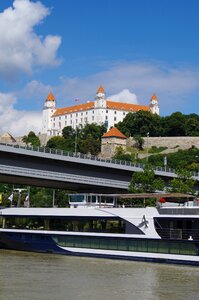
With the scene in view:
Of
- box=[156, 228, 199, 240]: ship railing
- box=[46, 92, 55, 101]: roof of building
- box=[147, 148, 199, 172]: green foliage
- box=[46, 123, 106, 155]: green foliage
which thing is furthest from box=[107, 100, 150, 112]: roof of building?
box=[156, 228, 199, 240]: ship railing

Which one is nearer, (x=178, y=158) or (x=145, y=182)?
(x=145, y=182)

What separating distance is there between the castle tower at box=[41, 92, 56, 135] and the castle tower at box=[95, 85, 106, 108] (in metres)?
21.2

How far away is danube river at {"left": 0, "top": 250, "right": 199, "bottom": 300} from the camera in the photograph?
21812 millimetres

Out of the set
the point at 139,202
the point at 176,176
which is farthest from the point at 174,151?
the point at 139,202

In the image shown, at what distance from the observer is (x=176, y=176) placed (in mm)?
59938

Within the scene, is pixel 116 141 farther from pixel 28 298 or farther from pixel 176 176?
pixel 28 298

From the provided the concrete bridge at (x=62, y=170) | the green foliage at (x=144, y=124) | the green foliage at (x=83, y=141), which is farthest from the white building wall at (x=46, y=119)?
the concrete bridge at (x=62, y=170)

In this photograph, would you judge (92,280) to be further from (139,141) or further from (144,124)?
(144,124)

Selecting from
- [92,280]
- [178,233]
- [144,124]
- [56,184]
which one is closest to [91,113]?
[144,124]

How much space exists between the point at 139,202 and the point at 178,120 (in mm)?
82266

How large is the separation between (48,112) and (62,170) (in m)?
143

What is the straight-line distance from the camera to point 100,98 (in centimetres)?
17350

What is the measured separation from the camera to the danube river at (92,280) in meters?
21.8

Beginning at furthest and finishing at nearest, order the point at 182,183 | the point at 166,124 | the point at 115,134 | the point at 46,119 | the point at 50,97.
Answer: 1. the point at 50,97
2. the point at 46,119
3. the point at 166,124
4. the point at 115,134
5. the point at 182,183
